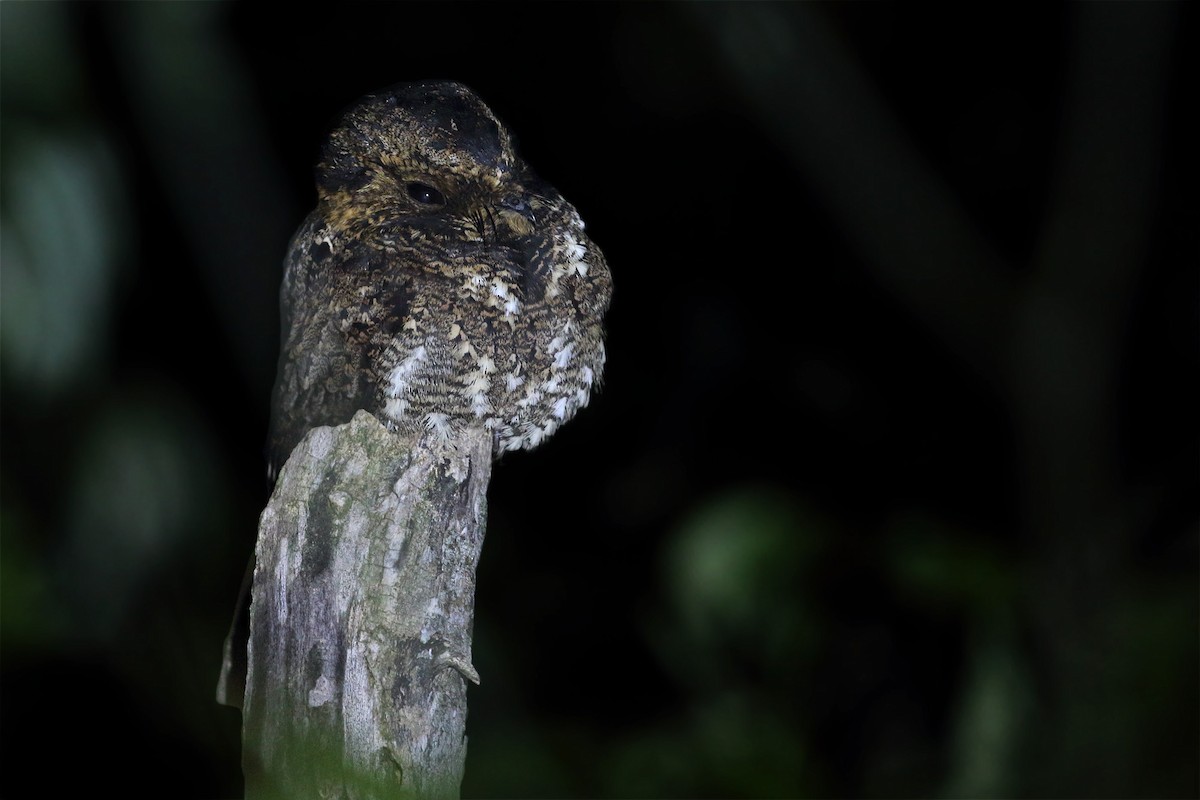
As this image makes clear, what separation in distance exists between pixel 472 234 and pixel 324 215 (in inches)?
11.1

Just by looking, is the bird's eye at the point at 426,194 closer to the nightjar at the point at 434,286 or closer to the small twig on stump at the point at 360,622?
the nightjar at the point at 434,286

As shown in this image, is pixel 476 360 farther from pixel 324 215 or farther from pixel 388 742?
pixel 388 742

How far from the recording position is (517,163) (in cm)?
172

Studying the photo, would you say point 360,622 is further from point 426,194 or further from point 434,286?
point 426,194

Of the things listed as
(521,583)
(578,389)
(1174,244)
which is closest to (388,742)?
(578,389)

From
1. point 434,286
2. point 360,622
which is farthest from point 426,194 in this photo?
point 360,622

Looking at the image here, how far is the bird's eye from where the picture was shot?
162cm

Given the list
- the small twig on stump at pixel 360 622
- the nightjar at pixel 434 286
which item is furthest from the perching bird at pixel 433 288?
the small twig on stump at pixel 360 622

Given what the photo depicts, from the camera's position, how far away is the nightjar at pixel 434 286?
4.99 ft

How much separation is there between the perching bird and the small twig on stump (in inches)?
6.4

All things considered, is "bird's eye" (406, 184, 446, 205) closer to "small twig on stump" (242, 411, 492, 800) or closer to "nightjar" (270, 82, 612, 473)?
"nightjar" (270, 82, 612, 473)

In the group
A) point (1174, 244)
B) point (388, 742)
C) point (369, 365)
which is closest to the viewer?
point (388, 742)

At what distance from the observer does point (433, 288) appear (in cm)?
152

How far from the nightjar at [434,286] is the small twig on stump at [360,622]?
19 centimetres
